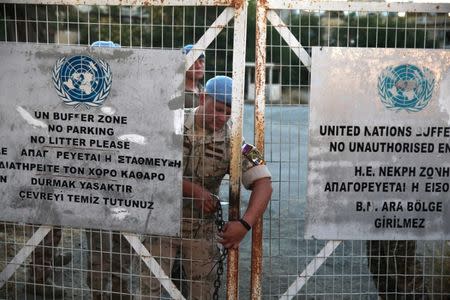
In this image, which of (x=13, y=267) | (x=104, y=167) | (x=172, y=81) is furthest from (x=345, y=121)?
(x=13, y=267)

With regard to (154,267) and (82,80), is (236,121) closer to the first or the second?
(82,80)

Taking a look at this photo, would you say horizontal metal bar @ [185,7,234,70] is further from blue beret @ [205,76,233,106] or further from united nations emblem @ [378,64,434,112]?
united nations emblem @ [378,64,434,112]

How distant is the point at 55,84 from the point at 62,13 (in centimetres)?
63

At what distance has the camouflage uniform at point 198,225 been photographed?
3.71m

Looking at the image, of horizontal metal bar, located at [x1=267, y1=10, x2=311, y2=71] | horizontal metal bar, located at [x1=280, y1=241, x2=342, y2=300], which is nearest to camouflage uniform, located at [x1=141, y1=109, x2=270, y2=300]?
horizontal metal bar, located at [x1=280, y1=241, x2=342, y2=300]

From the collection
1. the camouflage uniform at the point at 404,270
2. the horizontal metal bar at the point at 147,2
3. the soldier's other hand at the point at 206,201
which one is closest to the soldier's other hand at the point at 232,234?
the soldier's other hand at the point at 206,201

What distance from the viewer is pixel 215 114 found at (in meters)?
3.62

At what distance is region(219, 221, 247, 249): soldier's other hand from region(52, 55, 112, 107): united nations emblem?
3.58 ft

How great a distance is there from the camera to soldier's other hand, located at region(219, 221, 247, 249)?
11.6 feet

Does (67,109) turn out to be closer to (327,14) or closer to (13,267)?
(13,267)

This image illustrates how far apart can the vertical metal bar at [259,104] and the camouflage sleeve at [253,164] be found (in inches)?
1.7

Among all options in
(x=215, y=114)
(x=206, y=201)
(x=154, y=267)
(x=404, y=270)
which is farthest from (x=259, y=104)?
(x=404, y=270)

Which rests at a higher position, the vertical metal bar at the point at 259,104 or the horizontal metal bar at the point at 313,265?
the vertical metal bar at the point at 259,104

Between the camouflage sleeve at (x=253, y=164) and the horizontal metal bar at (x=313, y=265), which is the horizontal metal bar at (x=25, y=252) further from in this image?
the horizontal metal bar at (x=313, y=265)
